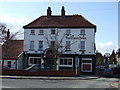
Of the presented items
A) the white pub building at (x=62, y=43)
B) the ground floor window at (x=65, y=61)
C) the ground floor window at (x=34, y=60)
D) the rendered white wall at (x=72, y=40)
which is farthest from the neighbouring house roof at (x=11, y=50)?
the ground floor window at (x=65, y=61)

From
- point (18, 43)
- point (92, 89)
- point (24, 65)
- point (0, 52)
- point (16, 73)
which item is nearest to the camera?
point (92, 89)

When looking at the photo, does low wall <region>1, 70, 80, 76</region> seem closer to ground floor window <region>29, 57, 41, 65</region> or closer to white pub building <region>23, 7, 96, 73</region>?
white pub building <region>23, 7, 96, 73</region>

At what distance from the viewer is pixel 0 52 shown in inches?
1847

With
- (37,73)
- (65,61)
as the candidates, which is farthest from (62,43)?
(37,73)

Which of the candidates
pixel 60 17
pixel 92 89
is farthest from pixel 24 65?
pixel 92 89

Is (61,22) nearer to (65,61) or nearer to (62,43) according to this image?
(62,43)

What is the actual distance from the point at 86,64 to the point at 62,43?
6.19m

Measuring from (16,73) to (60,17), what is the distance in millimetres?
19843

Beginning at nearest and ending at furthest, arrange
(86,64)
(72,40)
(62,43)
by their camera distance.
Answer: (86,64) → (72,40) → (62,43)

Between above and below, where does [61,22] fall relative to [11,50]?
above

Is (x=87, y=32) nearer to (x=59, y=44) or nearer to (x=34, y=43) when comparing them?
(x=59, y=44)

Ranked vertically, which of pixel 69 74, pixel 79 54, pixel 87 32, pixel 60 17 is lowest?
pixel 69 74

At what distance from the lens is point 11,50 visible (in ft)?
170

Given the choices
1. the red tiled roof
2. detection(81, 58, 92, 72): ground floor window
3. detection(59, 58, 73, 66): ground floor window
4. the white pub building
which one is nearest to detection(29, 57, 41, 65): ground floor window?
the white pub building
